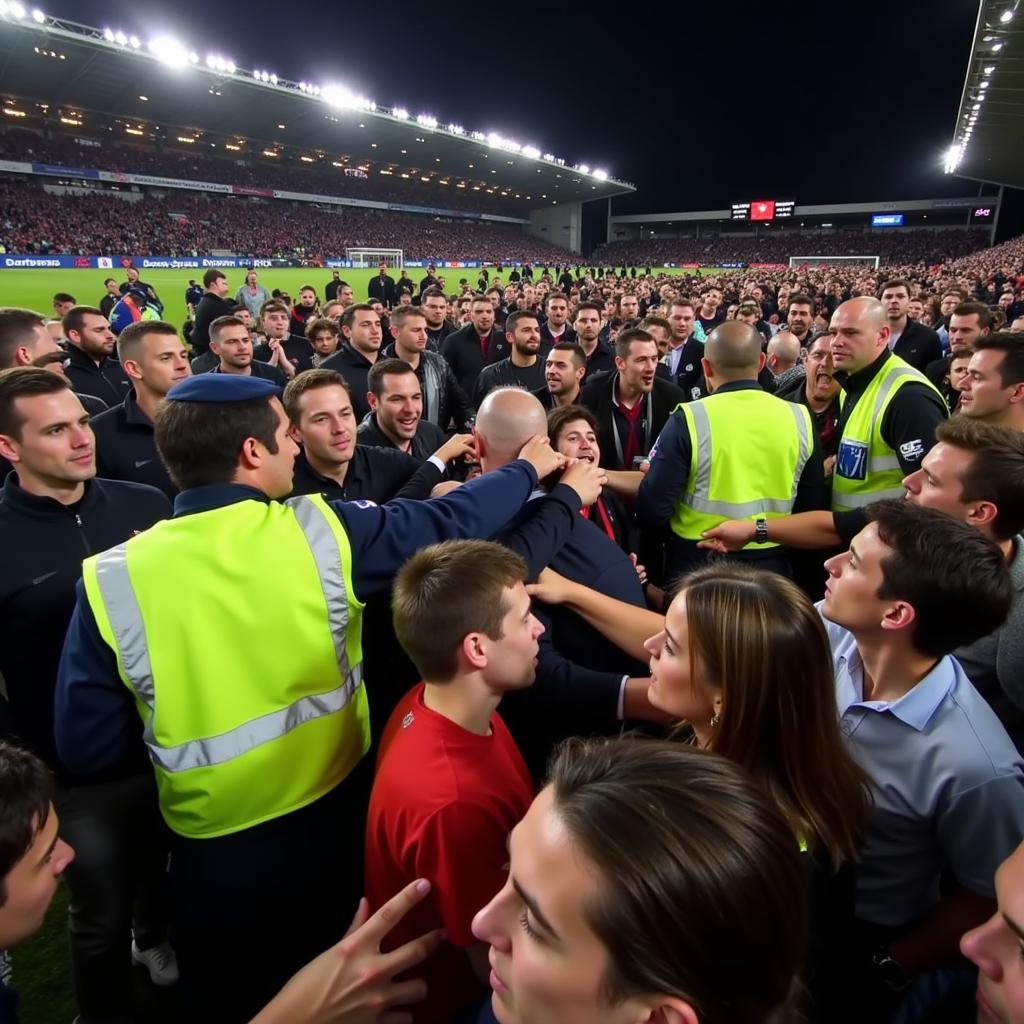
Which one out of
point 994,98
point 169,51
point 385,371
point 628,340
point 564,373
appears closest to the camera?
point 385,371

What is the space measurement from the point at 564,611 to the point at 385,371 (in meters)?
2.38

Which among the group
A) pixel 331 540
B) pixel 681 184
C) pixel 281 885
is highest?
pixel 681 184

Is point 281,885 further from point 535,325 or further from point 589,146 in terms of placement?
point 589,146

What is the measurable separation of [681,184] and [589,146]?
9658 millimetres

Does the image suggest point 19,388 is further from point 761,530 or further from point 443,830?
point 761,530

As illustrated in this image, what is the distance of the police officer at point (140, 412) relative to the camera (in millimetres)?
3863

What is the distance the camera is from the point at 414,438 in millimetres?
4332

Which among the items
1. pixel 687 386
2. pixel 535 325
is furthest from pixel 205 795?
pixel 687 386

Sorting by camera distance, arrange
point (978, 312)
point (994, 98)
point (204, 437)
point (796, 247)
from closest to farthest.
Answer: point (204, 437), point (978, 312), point (994, 98), point (796, 247)

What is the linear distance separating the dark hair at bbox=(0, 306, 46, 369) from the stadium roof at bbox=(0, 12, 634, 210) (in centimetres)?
2574

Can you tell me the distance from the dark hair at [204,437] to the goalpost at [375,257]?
130 ft

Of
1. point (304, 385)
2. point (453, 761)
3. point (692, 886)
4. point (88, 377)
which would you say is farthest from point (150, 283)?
point (692, 886)

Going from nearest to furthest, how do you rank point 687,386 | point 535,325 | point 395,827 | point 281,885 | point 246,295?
point 395,827 → point 281,885 → point 535,325 → point 687,386 → point 246,295

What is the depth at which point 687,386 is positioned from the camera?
7.38 metres
